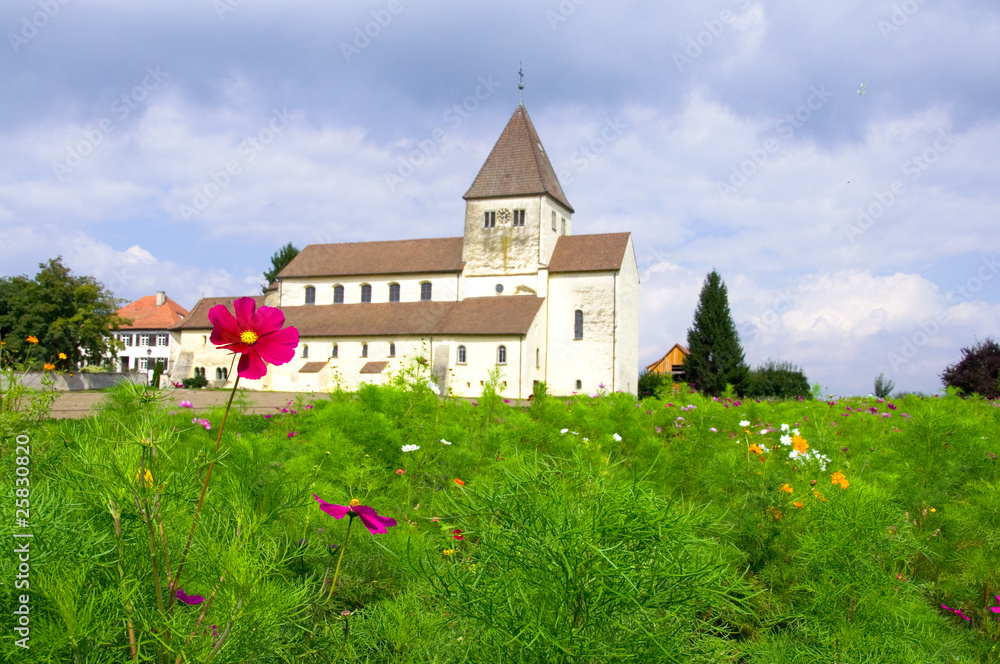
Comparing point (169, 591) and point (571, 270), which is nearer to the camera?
point (169, 591)

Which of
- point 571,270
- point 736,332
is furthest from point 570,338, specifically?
A: point 736,332

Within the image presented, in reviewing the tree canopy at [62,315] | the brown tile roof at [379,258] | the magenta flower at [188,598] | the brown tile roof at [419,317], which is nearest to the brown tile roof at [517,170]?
the brown tile roof at [379,258]

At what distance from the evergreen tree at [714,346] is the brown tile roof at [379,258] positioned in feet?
53.0

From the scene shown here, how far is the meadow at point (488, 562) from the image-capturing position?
4.10 ft

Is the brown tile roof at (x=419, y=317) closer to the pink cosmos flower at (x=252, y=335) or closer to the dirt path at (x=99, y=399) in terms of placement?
the dirt path at (x=99, y=399)

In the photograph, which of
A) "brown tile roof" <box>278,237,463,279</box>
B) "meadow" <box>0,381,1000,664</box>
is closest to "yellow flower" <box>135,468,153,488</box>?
"meadow" <box>0,381,1000,664</box>

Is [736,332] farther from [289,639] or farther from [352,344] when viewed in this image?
[289,639]

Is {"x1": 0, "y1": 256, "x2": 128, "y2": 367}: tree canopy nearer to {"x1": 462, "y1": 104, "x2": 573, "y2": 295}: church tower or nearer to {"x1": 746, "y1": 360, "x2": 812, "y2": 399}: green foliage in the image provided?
{"x1": 462, "y1": 104, "x2": 573, "y2": 295}: church tower

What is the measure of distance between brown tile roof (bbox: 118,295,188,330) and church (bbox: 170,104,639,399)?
24.1 metres

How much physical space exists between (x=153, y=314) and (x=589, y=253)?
45.4m

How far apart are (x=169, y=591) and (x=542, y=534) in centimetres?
73

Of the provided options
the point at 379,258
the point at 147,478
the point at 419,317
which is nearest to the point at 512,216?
the point at 419,317

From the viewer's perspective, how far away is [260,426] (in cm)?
661

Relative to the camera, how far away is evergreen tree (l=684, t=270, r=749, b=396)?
42188mm
